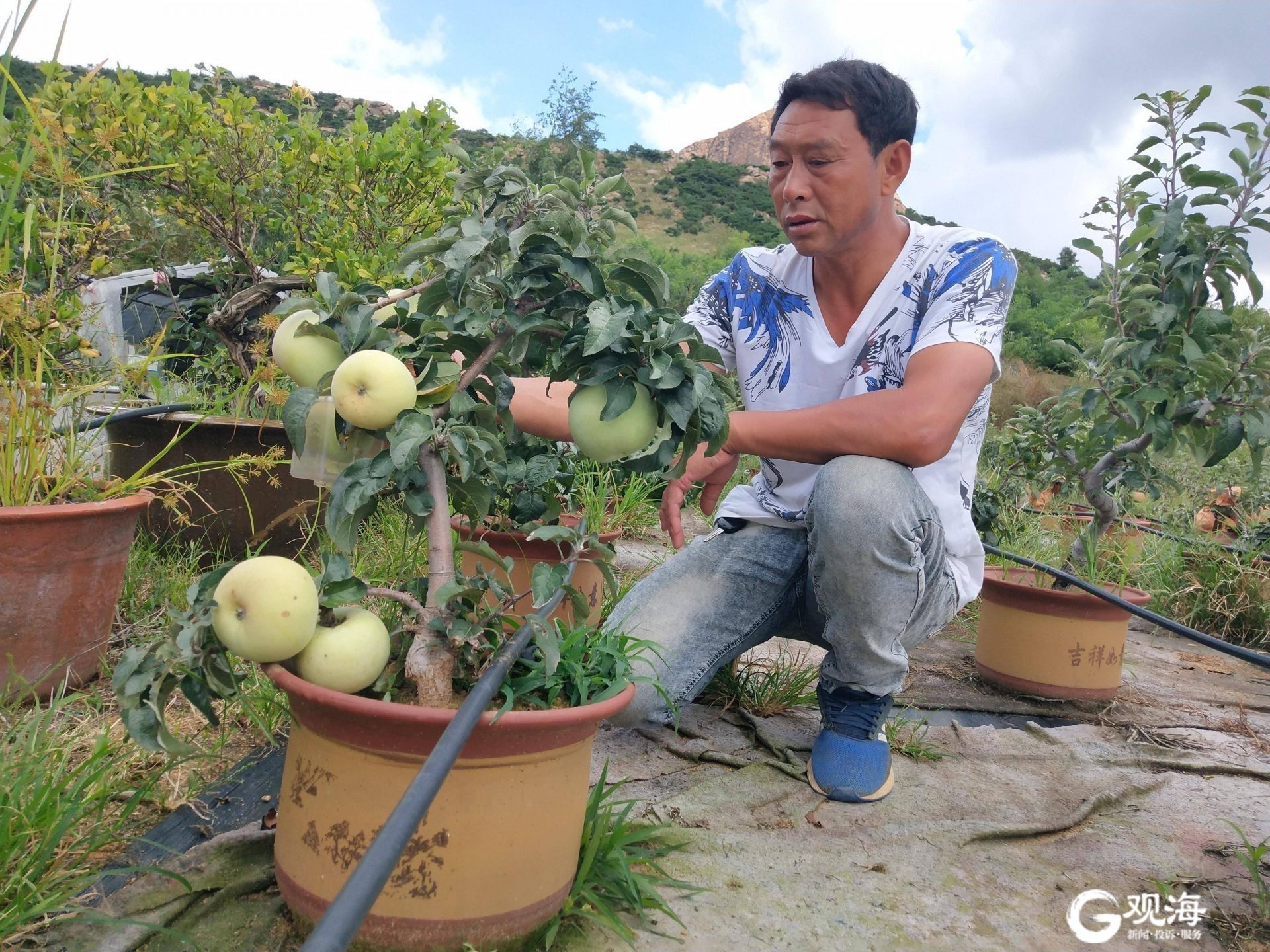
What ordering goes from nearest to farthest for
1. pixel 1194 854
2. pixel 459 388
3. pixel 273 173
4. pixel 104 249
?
pixel 459 388 < pixel 1194 854 < pixel 104 249 < pixel 273 173

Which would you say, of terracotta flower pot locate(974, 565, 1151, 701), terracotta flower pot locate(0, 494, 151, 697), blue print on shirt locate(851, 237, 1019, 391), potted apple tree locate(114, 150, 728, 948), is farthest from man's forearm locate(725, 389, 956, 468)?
terracotta flower pot locate(0, 494, 151, 697)

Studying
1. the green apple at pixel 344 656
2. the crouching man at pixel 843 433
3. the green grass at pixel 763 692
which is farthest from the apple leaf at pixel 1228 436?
the green apple at pixel 344 656

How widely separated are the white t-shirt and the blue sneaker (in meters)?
0.40

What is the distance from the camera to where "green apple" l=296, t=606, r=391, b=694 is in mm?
1118

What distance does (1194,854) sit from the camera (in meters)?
1.71

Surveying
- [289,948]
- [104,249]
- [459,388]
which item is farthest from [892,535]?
[104,249]

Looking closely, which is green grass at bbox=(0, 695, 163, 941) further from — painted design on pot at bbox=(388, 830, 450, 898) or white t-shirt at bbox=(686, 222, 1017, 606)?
white t-shirt at bbox=(686, 222, 1017, 606)

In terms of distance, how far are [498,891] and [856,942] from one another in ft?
1.91

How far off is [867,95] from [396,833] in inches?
70.3

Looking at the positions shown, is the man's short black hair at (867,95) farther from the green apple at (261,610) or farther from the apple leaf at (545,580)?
the green apple at (261,610)

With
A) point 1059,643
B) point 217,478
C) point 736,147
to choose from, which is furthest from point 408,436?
point 736,147

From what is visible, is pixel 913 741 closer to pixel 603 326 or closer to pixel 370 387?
pixel 603 326

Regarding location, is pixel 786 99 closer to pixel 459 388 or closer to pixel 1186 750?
pixel 459 388

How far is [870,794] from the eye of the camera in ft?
6.14
